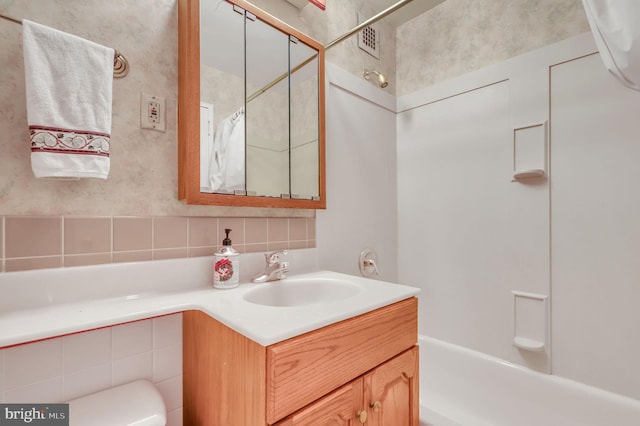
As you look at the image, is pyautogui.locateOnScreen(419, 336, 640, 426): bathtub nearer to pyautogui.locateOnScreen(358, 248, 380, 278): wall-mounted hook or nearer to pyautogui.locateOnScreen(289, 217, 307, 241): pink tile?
pyautogui.locateOnScreen(358, 248, 380, 278): wall-mounted hook

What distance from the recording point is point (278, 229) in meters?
1.26

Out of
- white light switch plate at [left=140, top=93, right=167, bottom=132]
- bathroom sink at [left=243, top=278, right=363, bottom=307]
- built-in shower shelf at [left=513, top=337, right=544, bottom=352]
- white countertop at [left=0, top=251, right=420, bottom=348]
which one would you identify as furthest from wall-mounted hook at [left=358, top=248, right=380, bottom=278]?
white light switch plate at [left=140, top=93, right=167, bottom=132]

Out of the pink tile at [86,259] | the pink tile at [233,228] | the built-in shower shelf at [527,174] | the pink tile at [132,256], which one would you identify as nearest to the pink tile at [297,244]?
the pink tile at [233,228]

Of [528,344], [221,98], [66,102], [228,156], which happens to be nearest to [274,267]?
[228,156]

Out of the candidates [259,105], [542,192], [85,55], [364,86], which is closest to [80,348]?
[85,55]

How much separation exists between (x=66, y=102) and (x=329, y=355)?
Result: 95 centimetres

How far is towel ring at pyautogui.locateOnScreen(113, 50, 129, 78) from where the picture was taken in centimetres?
85

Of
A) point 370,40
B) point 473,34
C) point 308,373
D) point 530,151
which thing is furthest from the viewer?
point 370,40

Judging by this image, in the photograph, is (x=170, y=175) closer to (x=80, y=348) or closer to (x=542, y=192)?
(x=80, y=348)

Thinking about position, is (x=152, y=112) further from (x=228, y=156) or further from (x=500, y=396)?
(x=500, y=396)

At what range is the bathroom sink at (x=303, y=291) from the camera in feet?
3.42

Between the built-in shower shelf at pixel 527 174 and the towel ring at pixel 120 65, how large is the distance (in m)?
1.70

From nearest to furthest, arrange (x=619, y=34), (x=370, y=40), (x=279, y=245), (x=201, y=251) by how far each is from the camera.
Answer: (x=619, y=34)
(x=201, y=251)
(x=279, y=245)
(x=370, y=40)

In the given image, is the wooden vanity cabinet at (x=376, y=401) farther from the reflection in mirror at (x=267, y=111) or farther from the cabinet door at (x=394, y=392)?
the reflection in mirror at (x=267, y=111)
